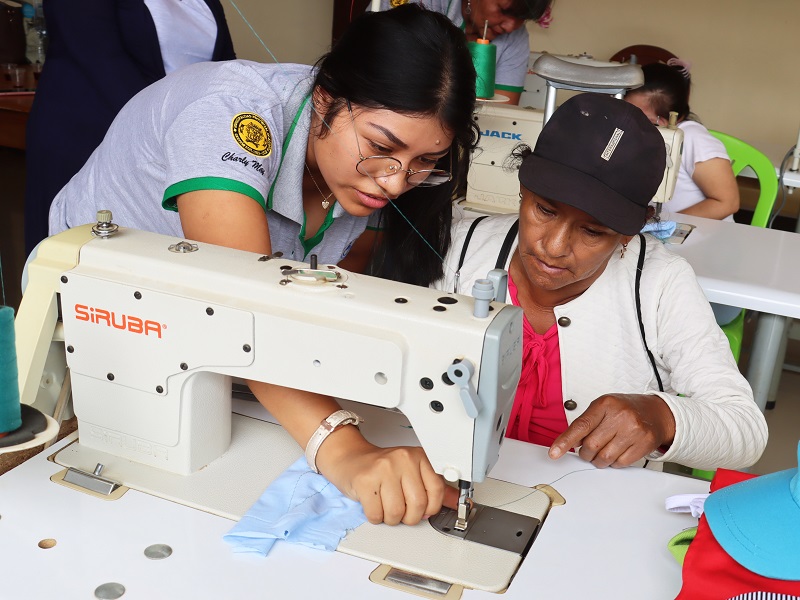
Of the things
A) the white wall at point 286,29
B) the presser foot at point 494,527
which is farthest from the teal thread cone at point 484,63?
the white wall at point 286,29

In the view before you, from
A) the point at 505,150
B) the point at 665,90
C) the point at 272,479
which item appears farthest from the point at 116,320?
the point at 665,90

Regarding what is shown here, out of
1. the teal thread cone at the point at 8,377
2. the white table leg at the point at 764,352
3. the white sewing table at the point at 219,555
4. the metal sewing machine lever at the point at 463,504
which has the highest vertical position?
the teal thread cone at the point at 8,377

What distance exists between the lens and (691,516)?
1.28 metres

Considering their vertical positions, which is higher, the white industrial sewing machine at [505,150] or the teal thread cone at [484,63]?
the teal thread cone at [484,63]

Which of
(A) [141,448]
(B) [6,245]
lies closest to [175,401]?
(A) [141,448]

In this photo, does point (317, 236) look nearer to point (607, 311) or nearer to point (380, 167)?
point (380, 167)

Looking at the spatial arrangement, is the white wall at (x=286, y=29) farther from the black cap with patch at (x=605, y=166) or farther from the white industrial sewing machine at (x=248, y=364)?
the white industrial sewing machine at (x=248, y=364)

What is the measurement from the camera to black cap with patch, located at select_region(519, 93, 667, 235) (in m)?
1.55

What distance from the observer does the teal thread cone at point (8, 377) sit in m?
1.09

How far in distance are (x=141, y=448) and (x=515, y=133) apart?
1611 mm

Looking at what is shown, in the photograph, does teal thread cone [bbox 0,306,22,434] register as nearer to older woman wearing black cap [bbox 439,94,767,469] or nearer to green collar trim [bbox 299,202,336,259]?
green collar trim [bbox 299,202,336,259]

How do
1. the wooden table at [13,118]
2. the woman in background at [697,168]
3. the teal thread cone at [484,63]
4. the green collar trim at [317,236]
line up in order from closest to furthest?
the green collar trim at [317,236], the teal thread cone at [484,63], the woman in background at [697,168], the wooden table at [13,118]

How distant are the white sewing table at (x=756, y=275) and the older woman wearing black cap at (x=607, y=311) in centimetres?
49

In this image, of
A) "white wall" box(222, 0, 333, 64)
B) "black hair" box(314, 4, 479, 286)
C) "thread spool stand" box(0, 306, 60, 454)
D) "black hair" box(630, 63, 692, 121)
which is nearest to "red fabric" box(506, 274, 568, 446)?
"black hair" box(314, 4, 479, 286)
